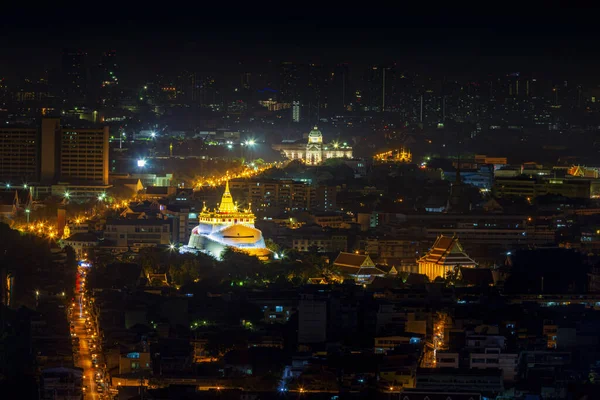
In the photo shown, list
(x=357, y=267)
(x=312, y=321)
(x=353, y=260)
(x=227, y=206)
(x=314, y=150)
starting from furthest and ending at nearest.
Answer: (x=314, y=150) → (x=227, y=206) → (x=353, y=260) → (x=357, y=267) → (x=312, y=321)

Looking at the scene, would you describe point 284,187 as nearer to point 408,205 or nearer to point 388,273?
point 408,205

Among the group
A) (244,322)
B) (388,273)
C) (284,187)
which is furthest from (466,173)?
(244,322)

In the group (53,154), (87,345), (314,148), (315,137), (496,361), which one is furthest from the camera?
(315,137)

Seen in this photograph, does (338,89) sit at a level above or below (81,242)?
above

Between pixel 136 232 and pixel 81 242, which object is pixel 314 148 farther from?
pixel 81 242

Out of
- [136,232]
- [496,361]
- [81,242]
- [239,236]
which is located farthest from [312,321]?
[136,232]

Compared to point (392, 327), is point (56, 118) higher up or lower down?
higher up

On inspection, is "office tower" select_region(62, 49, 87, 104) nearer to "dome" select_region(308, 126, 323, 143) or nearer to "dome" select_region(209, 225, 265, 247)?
"dome" select_region(308, 126, 323, 143)

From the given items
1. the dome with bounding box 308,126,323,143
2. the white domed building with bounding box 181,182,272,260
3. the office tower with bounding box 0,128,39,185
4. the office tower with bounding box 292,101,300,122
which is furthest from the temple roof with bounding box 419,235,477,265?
the office tower with bounding box 292,101,300,122
